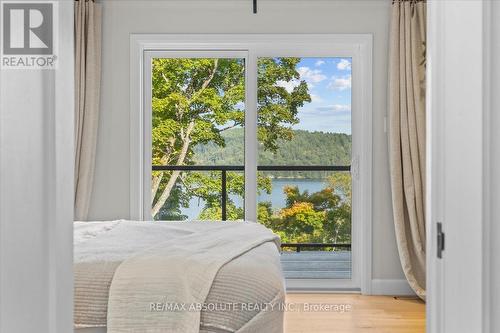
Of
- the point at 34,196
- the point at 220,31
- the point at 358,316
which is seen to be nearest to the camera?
the point at 34,196

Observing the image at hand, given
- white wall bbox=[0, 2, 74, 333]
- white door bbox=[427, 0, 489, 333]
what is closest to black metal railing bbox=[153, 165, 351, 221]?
white door bbox=[427, 0, 489, 333]

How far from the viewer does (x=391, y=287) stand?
184 inches

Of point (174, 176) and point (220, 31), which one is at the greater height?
point (220, 31)

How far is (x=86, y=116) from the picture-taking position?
4566 millimetres

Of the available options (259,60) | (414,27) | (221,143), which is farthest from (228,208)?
(414,27)

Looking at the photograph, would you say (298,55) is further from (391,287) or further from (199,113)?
(391,287)

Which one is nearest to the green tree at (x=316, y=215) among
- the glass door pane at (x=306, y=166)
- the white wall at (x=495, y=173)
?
the glass door pane at (x=306, y=166)

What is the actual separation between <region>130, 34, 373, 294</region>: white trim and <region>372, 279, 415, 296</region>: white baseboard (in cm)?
7

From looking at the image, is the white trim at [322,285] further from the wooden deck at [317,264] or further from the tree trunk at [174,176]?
the tree trunk at [174,176]

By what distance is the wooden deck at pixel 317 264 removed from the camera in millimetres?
4820

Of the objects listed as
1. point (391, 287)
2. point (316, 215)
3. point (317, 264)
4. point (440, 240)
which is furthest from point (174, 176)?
point (440, 240)

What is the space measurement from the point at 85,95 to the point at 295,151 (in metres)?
1.88

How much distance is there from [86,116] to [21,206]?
152 inches

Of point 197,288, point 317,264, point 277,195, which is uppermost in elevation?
point 277,195
